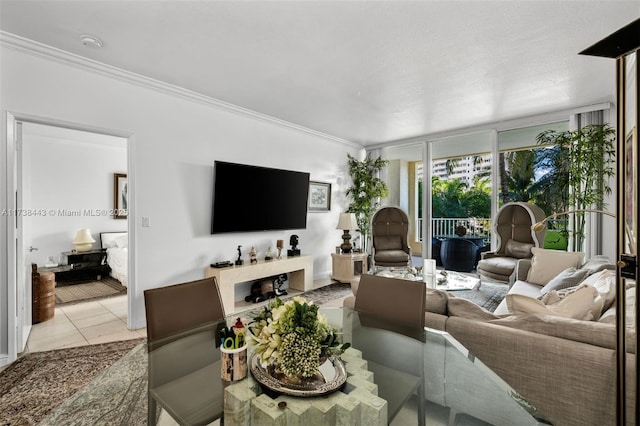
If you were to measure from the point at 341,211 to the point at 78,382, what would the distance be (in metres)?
4.53

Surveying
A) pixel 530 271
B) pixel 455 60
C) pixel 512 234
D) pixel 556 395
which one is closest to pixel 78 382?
pixel 556 395

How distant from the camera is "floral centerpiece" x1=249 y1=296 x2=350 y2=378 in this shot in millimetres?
984

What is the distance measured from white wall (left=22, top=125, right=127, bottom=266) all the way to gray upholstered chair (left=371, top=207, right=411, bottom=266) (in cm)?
487

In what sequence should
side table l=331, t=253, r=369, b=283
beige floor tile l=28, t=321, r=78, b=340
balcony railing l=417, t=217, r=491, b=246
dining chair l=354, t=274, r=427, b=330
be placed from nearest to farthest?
dining chair l=354, t=274, r=427, b=330
beige floor tile l=28, t=321, r=78, b=340
side table l=331, t=253, r=369, b=283
balcony railing l=417, t=217, r=491, b=246

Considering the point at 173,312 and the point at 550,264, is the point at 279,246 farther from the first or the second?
the point at 550,264

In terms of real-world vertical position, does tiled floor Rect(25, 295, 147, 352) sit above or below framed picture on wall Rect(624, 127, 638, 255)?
below

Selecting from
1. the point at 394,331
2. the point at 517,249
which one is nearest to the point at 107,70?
the point at 394,331

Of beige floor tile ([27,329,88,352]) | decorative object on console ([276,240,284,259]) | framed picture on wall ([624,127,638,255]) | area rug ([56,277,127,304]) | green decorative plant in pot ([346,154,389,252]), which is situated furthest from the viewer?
green decorative plant in pot ([346,154,389,252])

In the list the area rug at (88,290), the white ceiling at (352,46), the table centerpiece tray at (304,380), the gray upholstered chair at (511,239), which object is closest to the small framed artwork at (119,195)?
the area rug at (88,290)

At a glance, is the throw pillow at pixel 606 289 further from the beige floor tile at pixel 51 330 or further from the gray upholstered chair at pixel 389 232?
the beige floor tile at pixel 51 330

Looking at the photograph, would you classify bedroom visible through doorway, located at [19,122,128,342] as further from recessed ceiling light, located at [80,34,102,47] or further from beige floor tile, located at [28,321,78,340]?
recessed ceiling light, located at [80,34,102,47]

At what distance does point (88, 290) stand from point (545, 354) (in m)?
5.59

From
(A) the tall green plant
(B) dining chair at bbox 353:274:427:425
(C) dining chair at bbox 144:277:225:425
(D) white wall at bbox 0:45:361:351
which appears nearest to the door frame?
(D) white wall at bbox 0:45:361:351

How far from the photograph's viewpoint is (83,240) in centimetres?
527
